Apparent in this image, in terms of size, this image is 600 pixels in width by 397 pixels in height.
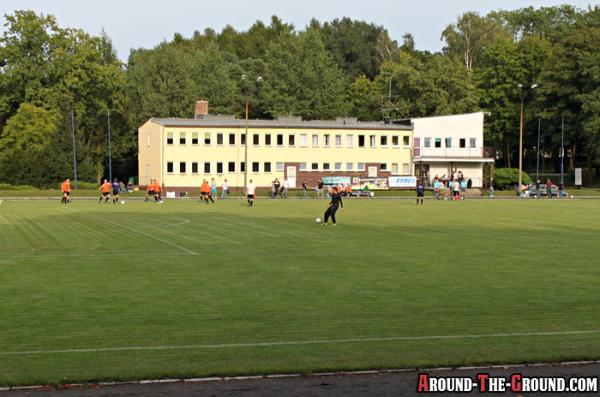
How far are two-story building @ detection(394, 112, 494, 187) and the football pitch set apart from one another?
7096 cm

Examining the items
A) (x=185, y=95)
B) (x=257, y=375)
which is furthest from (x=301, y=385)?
(x=185, y=95)

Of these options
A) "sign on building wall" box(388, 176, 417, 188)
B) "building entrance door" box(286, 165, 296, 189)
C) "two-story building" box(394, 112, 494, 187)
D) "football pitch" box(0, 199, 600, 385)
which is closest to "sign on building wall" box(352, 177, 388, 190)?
"sign on building wall" box(388, 176, 417, 188)

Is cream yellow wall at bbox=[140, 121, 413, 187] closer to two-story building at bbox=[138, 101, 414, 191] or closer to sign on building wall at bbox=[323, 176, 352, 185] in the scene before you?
two-story building at bbox=[138, 101, 414, 191]

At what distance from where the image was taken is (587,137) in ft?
324

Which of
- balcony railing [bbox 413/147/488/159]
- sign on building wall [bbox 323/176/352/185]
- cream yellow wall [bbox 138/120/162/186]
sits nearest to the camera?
sign on building wall [bbox 323/176/352/185]

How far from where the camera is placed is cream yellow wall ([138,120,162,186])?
93625 mm

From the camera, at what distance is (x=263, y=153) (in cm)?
9619

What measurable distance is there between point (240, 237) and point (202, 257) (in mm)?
6641

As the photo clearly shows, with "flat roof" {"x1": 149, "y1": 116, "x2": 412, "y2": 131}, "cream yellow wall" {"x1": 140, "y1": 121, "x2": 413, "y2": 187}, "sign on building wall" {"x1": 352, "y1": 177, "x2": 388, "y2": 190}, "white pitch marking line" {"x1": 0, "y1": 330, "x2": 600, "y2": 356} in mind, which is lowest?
"white pitch marking line" {"x1": 0, "y1": 330, "x2": 600, "y2": 356}

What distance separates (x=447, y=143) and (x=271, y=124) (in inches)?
848

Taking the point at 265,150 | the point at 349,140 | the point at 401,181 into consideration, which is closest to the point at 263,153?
the point at 265,150

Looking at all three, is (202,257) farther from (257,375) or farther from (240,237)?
(257,375)

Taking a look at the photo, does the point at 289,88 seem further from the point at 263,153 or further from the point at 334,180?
the point at 334,180

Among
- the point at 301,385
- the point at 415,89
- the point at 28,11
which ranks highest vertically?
the point at 28,11
